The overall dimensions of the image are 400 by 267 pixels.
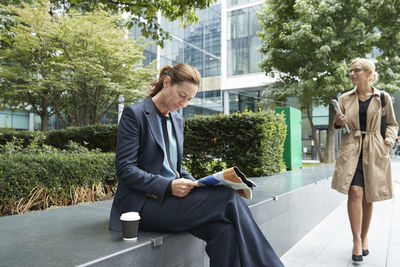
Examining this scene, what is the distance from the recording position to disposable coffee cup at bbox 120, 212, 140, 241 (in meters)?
1.93

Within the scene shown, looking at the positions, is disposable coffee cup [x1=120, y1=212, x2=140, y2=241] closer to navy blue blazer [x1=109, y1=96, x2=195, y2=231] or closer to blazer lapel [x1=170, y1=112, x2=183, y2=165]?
navy blue blazer [x1=109, y1=96, x2=195, y2=231]

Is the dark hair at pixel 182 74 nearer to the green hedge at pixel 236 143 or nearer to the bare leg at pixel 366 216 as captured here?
the bare leg at pixel 366 216

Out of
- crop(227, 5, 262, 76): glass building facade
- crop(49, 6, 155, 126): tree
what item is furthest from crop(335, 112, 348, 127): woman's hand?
crop(227, 5, 262, 76): glass building facade

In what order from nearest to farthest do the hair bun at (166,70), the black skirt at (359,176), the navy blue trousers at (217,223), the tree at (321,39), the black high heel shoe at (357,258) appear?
1. the navy blue trousers at (217,223)
2. the hair bun at (166,70)
3. the black high heel shoe at (357,258)
4. the black skirt at (359,176)
5. the tree at (321,39)

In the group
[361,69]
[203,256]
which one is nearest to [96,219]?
[203,256]

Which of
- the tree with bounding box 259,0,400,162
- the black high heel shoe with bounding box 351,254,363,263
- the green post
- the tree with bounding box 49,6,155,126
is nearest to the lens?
the black high heel shoe with bounding box 351,254,363,263

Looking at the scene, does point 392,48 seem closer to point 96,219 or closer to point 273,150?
point 273,150

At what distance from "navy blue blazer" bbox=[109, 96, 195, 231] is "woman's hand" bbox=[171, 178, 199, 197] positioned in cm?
5

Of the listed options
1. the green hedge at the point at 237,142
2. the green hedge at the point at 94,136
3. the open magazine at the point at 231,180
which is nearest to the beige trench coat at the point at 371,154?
the open magazine at the point at 231,180

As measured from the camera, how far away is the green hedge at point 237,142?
6.88 m

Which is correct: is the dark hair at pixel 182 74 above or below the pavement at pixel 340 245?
above

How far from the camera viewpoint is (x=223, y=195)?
200 cm

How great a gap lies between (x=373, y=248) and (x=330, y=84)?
9453 mm

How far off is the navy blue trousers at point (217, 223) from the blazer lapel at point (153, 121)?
403 millimetres
